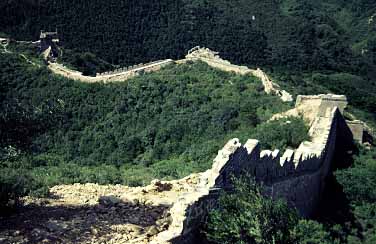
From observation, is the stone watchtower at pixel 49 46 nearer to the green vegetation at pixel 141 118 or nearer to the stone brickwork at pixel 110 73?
the green vegetation at pixel 141 118

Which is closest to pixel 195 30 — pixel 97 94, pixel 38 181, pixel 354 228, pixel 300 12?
pixel 300 12

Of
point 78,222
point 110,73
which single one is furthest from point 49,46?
point 78,222

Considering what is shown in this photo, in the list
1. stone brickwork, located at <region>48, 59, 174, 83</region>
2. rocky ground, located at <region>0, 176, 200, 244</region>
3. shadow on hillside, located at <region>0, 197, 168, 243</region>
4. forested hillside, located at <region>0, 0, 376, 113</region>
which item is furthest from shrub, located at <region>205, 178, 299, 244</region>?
forested hillside, located at <region>0, 0, 376, 113</region>

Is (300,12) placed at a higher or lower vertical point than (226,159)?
higher

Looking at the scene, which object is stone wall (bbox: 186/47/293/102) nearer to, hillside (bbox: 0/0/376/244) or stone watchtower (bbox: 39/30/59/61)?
hillside (bbox: 0/0/376/244)

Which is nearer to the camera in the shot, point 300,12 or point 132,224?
point 132,224

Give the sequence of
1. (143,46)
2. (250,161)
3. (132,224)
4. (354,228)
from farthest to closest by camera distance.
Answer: (143,46), (354,228), (250,161), (132,224)

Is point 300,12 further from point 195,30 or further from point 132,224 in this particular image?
point 132,224
